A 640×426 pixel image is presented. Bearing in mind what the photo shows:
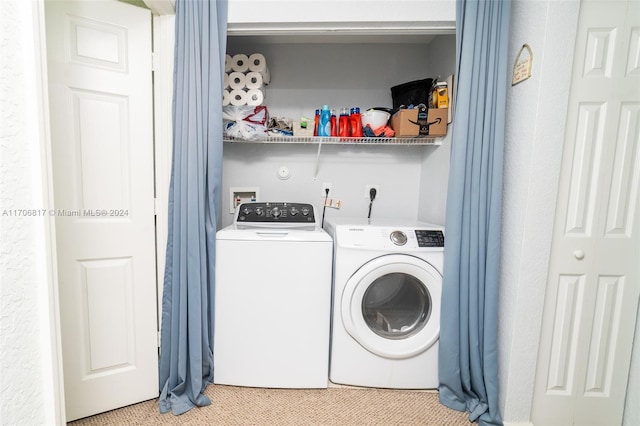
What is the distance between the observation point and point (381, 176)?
218 centimetres

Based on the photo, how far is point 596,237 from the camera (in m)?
1.20

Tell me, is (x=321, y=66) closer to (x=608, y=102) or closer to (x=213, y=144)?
(x=213, y=144)

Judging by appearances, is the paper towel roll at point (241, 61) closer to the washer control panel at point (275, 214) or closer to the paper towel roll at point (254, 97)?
the paper towel roll at point (254, 97)

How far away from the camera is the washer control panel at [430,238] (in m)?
1.50

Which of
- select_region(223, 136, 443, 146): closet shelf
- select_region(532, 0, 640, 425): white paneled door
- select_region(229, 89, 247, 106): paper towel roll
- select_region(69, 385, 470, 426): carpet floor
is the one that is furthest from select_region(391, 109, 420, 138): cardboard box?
select_region(69, 385, 470, 426): carpet floor

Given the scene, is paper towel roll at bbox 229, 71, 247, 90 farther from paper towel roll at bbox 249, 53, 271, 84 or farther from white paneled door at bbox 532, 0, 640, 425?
white paneled door at bbox 532, 0, 640, 425

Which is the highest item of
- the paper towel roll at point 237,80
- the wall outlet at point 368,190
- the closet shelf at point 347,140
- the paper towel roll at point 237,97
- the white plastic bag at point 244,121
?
the paper towel roll at point 237,80

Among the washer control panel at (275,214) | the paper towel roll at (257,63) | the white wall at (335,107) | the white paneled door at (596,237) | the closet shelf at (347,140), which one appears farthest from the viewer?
the white wall at (335,107)

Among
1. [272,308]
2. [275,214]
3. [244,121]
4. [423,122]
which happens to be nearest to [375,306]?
[272,308]

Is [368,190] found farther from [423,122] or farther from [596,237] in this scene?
[596,237]

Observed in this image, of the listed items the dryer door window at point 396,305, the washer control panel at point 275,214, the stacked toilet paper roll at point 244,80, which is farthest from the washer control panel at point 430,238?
the stacked toilet paper roll at point 244,80

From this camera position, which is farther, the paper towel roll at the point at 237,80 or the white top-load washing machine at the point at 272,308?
the paper towel roll at the point at 237,80

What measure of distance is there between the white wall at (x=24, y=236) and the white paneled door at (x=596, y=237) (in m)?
2.04

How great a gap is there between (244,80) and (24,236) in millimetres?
1434
